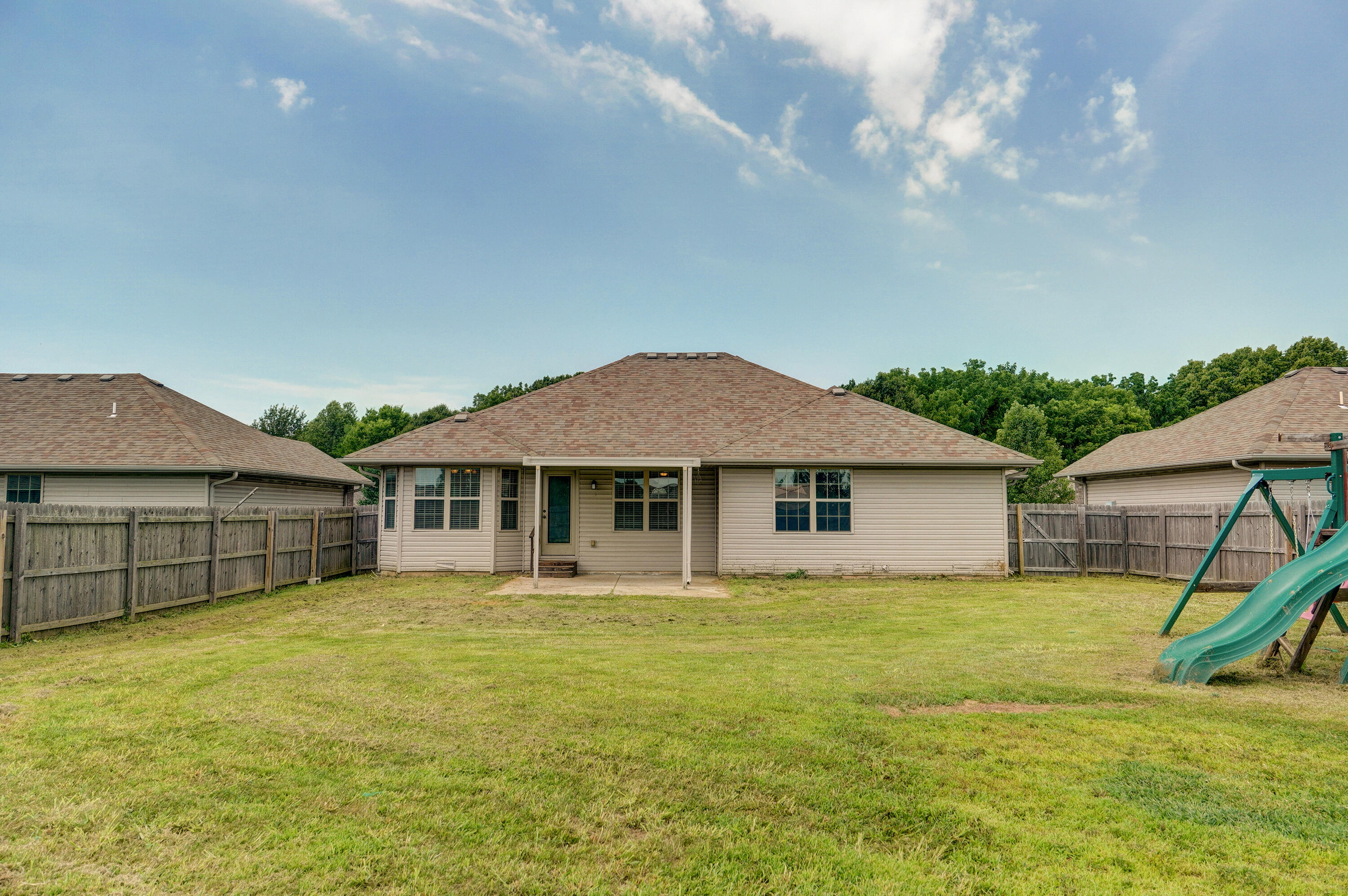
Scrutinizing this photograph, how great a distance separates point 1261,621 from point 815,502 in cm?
986

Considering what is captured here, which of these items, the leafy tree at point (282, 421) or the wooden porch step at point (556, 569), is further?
the leafy tree at point (282, 421)

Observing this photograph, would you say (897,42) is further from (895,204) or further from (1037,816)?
(1037,816)

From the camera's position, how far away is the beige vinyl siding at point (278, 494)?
16.9m

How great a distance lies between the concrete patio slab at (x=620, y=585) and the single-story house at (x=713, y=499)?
41 centimetres

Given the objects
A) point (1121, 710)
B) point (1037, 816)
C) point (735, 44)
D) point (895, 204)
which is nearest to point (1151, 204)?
point (895, 204)

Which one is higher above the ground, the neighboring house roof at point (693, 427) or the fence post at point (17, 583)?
the neighboring house roof at point (693, 427)

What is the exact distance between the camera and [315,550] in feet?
50.0

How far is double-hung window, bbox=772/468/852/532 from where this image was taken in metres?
15.7

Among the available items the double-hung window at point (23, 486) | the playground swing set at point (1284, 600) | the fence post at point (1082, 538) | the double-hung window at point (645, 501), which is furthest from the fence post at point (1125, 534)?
the double-hung window at point (23, 486)

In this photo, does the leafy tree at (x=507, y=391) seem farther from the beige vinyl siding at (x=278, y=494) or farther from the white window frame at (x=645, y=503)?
the white window frame at (x=645, y=503)

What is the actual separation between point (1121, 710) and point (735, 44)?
63.8ft

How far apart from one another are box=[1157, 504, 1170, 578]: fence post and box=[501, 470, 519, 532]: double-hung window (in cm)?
1517

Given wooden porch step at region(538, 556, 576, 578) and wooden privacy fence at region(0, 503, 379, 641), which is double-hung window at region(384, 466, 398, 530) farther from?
wooden porch step at region(538, 556, 576, 578)

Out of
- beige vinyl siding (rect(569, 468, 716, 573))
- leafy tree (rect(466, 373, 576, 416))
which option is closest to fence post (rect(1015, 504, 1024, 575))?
beige vinyl siding (rect(569, 468, 716, 573))
